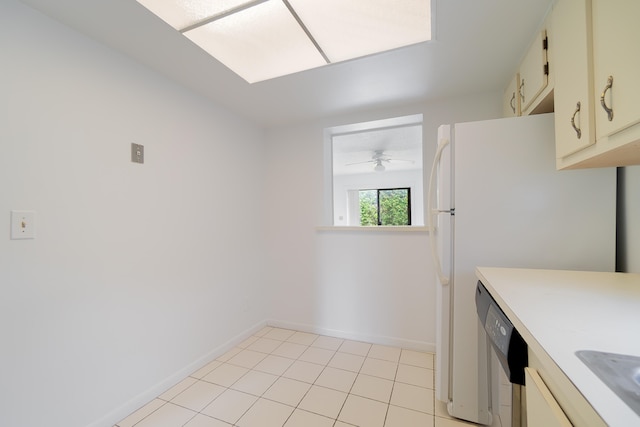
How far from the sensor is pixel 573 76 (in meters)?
0.99

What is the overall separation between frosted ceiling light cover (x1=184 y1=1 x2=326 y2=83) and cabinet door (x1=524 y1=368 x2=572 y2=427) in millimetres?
1715

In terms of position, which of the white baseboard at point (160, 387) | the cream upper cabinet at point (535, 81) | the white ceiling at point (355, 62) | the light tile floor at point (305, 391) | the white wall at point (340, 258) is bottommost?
the light tile floor at point (305, 391)

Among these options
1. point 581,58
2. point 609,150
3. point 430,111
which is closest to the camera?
point 609,150

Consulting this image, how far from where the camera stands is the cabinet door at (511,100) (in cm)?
165

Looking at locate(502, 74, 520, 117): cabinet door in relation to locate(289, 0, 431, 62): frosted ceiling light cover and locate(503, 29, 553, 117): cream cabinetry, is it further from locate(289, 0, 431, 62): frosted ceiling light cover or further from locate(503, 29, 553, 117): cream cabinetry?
locate(289, 0, 431, 62): frosted ceiling light cover

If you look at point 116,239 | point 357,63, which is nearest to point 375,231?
point 357,63

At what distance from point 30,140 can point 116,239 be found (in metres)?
0.60

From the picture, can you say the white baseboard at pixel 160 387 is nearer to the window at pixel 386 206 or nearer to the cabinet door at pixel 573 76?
the cabinet door at pixel 573 76

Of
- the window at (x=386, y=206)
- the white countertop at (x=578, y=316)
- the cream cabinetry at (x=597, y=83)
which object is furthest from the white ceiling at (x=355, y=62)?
the window at (x=386, y=206)

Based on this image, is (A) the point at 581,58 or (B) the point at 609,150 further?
(A) the point at 581,58

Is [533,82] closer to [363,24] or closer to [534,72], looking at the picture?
[534,72]

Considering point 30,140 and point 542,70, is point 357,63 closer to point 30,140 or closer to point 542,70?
point 542,70

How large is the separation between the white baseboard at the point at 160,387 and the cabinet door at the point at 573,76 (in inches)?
101

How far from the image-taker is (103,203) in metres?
1.45
